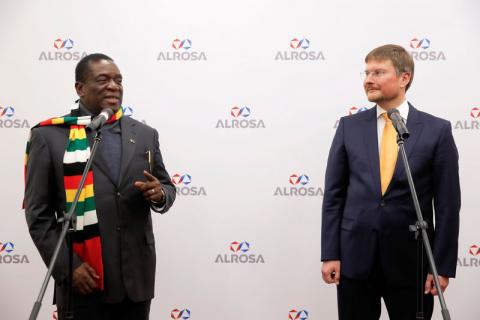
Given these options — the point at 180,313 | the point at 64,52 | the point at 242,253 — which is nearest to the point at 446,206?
the point at 242,253

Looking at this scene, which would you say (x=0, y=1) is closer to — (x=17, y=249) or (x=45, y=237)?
(x=17, y=249)

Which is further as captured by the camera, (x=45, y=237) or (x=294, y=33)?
(x=294, y=33)

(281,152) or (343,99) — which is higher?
(343,99)

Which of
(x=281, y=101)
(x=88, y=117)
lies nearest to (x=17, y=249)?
(x=88, y=117)

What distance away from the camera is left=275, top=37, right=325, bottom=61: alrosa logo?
12.2 feet

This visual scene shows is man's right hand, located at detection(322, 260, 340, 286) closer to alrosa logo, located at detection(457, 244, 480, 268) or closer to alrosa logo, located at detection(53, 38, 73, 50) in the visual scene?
alrosa logo, located at detection(457, 244, 480, 268)

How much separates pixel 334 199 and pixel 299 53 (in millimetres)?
1316

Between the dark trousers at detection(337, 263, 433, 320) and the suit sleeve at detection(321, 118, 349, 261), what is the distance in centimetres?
15

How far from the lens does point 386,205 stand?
100 inches

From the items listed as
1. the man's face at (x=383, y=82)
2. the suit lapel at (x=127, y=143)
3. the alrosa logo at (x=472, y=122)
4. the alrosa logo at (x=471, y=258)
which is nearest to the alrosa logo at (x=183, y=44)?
the suit lapel at (x=127, y=143)

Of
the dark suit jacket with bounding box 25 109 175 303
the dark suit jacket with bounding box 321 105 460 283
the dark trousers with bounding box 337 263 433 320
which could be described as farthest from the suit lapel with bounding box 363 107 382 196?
the dark suit jacket with bounding box 25 109 175 303

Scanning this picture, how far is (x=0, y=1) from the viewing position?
148 inches

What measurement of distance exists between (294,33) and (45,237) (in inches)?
82.9

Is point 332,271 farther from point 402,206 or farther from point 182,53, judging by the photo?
point 182,53
